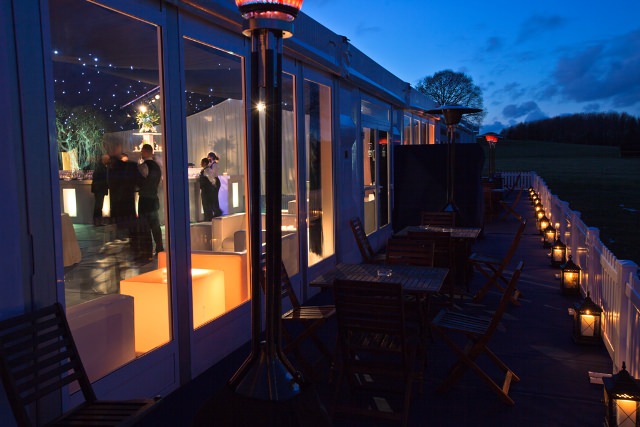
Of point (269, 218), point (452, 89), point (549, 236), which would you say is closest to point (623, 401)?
point (269, 218)

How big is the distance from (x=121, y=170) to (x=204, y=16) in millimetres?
1242

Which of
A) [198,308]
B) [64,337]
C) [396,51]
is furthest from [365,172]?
[396,51]

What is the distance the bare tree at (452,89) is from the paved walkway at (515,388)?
5006cm

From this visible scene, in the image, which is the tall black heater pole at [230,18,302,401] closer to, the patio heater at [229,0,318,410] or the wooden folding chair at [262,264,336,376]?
the patio heater at [229,0,318,410]

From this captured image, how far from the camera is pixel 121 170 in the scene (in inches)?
155

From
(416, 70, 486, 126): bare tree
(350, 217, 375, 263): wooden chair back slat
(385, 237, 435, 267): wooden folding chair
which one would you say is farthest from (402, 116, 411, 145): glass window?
(416, 70, 486, 126): bare tree

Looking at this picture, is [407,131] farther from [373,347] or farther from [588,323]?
[373,347]

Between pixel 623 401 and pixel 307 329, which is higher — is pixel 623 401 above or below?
below

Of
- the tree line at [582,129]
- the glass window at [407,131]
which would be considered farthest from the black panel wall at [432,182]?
the tree line at [582,129]

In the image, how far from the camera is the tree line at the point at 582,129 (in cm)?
7625

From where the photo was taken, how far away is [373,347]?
378cm

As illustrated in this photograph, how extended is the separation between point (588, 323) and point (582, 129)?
271ft

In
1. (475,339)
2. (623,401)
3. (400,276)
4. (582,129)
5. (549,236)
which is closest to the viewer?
(623,401)

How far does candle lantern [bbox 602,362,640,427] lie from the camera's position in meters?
3.03
